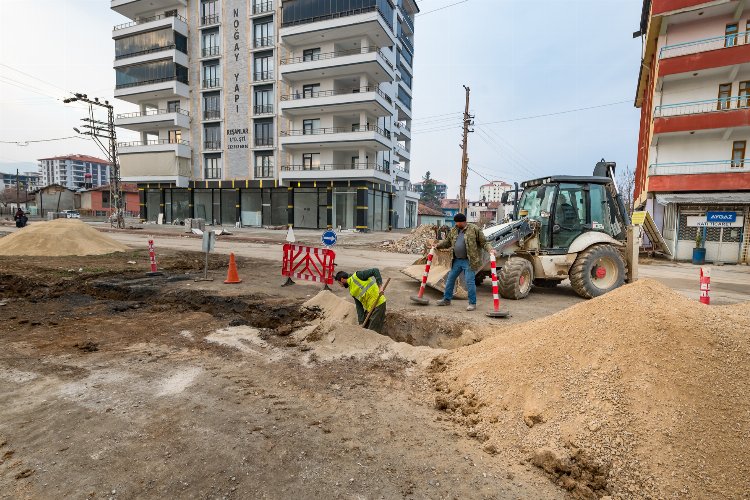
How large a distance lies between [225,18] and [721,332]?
45293 mm

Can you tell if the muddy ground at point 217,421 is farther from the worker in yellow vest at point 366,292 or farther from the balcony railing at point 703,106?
the balcony railing at point 703,106

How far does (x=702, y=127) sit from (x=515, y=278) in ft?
61.7

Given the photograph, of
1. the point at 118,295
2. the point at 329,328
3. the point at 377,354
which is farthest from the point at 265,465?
the point at 118,295

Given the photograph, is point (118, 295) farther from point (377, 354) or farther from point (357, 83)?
point (357, 83)

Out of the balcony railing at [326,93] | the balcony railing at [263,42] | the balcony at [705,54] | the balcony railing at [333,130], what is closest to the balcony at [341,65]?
the balcony railing at [326,93]

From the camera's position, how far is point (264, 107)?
36562 mm

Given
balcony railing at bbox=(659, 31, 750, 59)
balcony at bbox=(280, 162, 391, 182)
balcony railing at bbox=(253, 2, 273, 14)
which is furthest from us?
balcony railing at bbox=(253, 2, 273, 14)

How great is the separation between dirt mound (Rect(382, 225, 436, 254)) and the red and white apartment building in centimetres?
1232

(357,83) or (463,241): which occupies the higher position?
(357,83)

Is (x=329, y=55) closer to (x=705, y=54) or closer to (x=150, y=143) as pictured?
(x=150, y=143)

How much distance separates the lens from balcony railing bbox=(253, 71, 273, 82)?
118 feet

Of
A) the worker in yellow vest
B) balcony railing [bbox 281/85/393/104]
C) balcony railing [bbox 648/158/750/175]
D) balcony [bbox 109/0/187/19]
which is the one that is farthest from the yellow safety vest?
balcony [bbox 109/0/187/19]

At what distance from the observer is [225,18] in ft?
122

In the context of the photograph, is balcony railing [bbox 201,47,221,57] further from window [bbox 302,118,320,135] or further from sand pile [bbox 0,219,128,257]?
sand pile [bbox 0,219,128,257]
